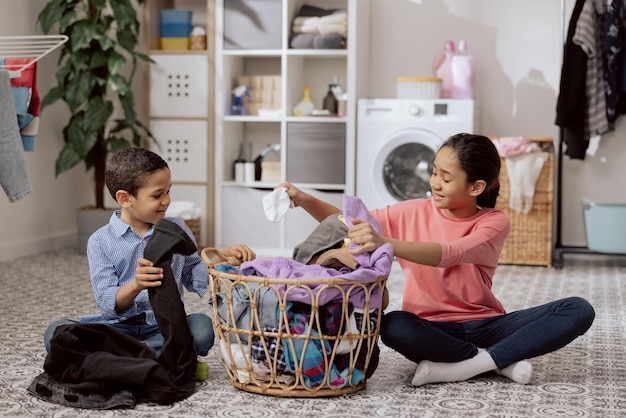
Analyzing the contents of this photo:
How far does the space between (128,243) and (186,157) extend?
2710mm

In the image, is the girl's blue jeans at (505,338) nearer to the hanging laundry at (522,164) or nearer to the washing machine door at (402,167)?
the hanging laundry at (522,164)

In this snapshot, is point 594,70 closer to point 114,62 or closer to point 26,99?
point 114,62

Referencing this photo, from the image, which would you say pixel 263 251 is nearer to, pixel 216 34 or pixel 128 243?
pixel 216 34

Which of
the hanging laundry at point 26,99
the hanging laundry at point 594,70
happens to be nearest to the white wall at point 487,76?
the hanging laundry at point 594,70

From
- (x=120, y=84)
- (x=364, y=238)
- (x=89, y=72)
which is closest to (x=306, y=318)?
(x=364, y=238)

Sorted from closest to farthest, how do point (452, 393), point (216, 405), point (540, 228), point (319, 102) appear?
point (216, 405), point (452, 393), point (540, 228), point (319, 102)

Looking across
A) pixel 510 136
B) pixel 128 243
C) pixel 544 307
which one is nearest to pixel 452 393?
pixel 544 307

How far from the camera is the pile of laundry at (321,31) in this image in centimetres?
460

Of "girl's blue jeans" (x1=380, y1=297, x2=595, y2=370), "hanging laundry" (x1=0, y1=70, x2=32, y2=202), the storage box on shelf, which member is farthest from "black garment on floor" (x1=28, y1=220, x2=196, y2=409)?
the storage box on shelf

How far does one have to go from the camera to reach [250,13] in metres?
4.68

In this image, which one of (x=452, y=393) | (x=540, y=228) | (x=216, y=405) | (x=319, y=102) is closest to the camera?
(x=216, y=405)

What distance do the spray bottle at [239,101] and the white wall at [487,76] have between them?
2.36 feet

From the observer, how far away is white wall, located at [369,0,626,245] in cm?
469

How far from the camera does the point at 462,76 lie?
463 cm
